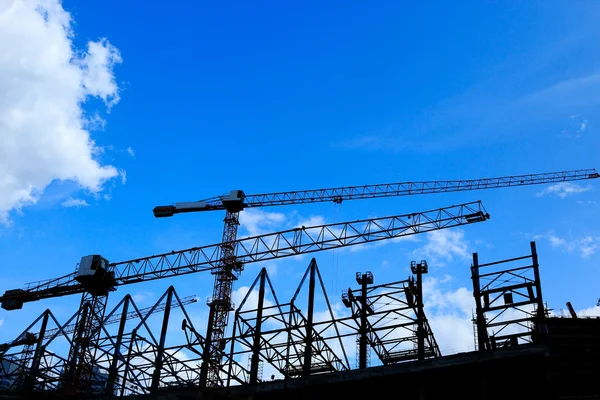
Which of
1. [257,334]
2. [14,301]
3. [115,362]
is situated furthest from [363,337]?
[14,301]

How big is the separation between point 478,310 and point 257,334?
53.6 ft

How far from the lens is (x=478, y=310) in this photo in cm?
4244

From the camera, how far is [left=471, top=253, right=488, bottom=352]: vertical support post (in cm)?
4050

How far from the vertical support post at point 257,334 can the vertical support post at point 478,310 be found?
15867mm

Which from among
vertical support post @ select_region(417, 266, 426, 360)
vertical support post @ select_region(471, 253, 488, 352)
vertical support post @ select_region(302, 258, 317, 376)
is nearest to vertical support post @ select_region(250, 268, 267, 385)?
vertical support post @ select_region(302, 258, 317, 376)

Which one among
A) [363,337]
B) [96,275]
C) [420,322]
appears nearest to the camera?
[420,322]

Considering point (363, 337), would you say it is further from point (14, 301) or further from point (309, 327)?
point (14, 301)

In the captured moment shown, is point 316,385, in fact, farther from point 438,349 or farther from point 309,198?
point 309,198

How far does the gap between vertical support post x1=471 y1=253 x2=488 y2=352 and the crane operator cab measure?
42651mm

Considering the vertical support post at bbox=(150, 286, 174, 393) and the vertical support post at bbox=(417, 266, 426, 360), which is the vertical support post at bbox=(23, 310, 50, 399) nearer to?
the vertical support post at bbox=(150, 286, 174, 393)

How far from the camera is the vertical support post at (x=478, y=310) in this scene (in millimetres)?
40500

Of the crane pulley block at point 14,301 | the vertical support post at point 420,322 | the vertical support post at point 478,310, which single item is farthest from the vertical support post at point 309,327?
the crane pulley block at point 14,301

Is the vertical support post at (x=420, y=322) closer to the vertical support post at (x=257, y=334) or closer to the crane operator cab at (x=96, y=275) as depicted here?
the vertical support post at (x=257, y=334)

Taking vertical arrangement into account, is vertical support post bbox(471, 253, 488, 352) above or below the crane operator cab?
below
